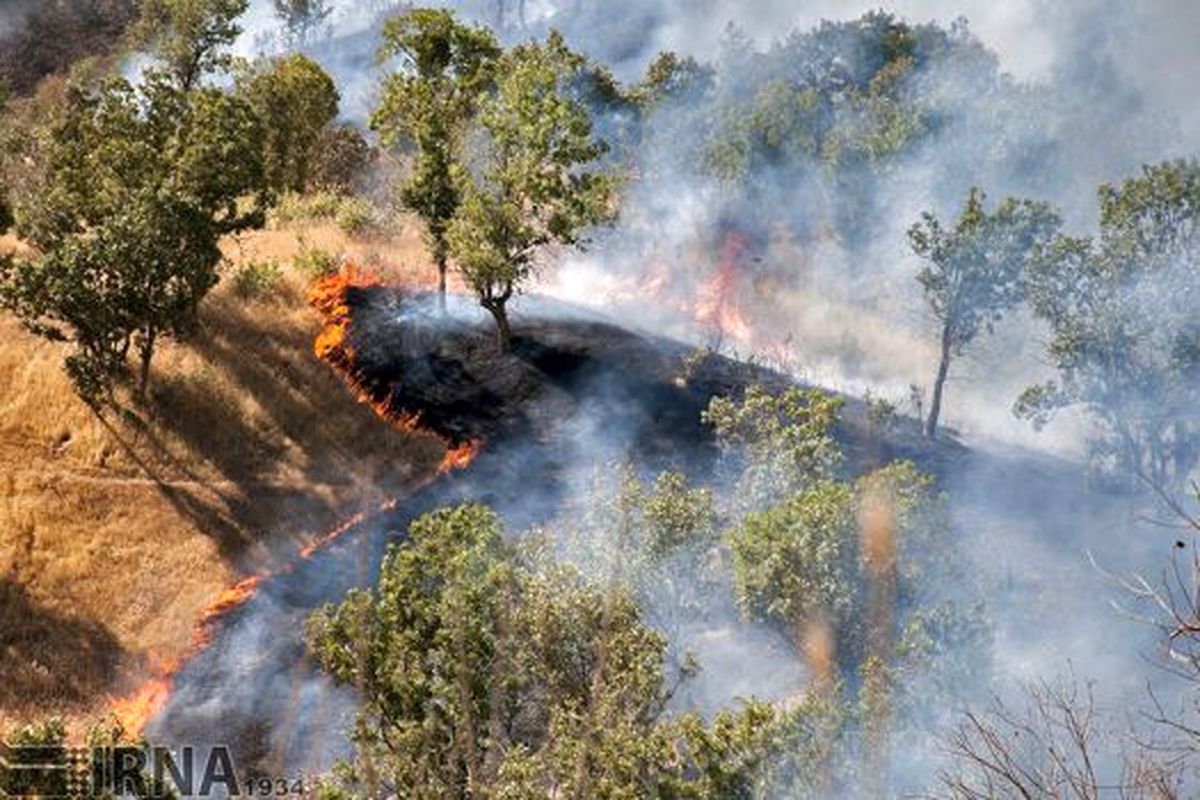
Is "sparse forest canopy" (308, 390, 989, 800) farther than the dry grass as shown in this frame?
No

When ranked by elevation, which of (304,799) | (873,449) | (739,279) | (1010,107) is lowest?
(304,799)

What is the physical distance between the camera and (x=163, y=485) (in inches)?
979

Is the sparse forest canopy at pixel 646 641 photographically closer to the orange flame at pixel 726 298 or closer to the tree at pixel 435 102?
the tree at pixel 435 102

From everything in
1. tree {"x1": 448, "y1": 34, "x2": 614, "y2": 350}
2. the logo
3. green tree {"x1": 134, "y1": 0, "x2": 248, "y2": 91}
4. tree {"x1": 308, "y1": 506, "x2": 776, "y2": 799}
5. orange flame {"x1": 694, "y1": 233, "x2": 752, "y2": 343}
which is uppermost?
green tree {"x1": 134, "y1": 0, "x2": 248, "y2": 91}

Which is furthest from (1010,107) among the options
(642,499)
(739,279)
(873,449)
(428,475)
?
(642,499)

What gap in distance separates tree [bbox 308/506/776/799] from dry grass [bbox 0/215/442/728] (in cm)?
802

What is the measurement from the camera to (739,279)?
45.8 metres

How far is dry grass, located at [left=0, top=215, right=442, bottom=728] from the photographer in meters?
20.7

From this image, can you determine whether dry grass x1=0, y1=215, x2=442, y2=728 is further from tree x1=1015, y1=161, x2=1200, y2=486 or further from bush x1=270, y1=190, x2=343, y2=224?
tree x1=1015, y1=161, x2=1200, y2=486

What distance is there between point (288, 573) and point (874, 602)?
41.6 feet

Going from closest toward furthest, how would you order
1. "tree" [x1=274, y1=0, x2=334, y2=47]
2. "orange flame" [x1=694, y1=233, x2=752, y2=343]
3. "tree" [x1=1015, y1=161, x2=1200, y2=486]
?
"tree" [x1=1015, y1=161, x2=1200, y2=486] → "orange flame" [x1=694, y1=233, x2=752, y2=343] → "tree" [x1=274, y1=0, x2=334, y2=47]

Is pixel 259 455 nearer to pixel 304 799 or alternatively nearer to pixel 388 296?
pixel 388 296

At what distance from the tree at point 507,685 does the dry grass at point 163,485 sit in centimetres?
802

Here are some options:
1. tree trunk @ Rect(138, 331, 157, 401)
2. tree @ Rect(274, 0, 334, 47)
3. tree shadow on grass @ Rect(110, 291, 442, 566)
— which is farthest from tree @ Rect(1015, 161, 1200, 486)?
tree @ Rect(274, 0, 334, 47)
